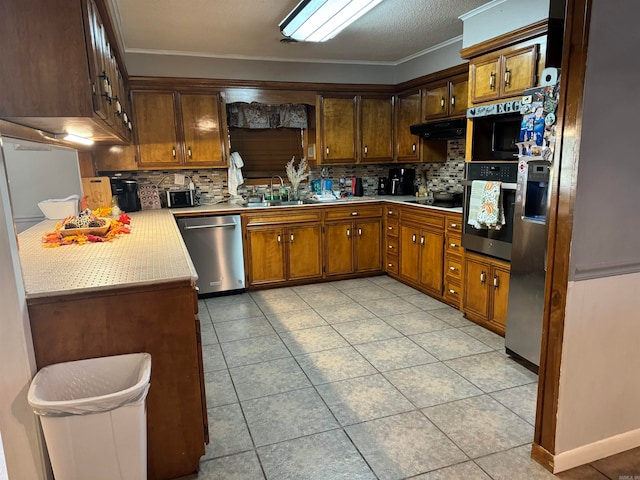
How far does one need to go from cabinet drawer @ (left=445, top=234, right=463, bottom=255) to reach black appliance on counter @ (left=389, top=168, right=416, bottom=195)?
1478 millimetres

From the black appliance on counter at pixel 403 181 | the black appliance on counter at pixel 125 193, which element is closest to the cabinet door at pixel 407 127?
the black appliance on counter at pixel 403 181

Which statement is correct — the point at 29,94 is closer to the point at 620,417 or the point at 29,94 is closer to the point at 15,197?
the point at 15,197

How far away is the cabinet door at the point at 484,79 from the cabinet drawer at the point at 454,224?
0.96 m

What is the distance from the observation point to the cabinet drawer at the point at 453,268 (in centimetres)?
371

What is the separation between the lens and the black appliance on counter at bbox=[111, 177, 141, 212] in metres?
4.02

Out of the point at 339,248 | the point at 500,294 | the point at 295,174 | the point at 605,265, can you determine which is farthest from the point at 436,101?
the point at 605,265

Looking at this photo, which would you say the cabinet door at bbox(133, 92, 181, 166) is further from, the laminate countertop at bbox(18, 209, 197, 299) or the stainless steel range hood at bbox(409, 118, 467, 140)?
the stainless steel range hood at bbox(409, 118, 467, 140)

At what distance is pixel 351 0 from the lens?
8.91 feet

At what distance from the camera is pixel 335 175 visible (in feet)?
17.2

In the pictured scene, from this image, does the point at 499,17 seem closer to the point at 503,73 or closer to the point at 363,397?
the point at 503,73

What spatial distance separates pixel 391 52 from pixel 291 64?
1073 millimetres

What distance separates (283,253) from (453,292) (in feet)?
5.73

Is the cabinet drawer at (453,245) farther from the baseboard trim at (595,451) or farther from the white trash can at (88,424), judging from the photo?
the white trash can at (88,424)

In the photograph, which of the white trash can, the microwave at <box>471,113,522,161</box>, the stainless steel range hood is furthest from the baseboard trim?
the stainless steel range hood
